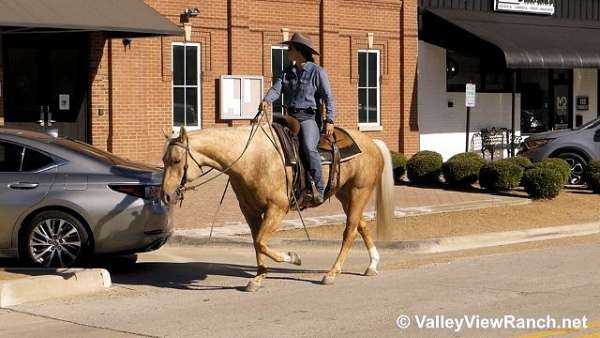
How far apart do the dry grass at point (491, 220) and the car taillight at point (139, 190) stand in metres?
3.74

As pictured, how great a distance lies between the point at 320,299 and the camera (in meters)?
10.0

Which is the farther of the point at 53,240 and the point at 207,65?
the point at 207,65

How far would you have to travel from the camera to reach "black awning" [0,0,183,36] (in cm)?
1792

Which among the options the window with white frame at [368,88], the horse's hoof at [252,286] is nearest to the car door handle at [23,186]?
the horse's hoof at [252,286]

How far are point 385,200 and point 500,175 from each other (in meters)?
9.29

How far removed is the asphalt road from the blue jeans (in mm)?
1171

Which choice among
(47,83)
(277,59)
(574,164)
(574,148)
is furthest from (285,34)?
(574,164)

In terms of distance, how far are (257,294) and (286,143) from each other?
4.98 ft

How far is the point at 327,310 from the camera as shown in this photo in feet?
31.1

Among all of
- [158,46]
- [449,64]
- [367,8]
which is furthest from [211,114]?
[449,64]

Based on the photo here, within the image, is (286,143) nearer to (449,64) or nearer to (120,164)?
(120,164)

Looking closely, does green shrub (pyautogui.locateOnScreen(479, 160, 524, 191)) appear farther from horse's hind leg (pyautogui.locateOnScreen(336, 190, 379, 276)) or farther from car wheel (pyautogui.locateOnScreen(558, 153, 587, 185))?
horse's hind leg (pyautogui.locateOnScreen(336, 190, 379, 276))

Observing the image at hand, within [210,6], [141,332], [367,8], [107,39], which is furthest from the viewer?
[367,8]

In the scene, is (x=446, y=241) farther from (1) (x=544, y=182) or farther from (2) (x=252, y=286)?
(1) (x=544, y=182)
